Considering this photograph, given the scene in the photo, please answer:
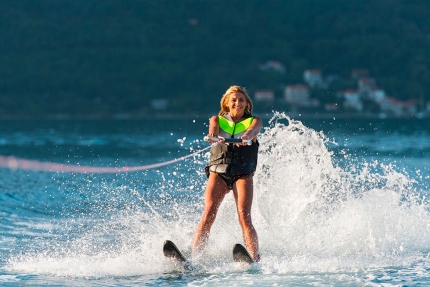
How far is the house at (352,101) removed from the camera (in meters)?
101

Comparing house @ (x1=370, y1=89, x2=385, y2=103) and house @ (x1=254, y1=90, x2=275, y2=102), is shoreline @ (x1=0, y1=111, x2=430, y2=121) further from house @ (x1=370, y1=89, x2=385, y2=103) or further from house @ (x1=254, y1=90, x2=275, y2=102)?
house @ (x1=370, y1=89, x2=385, y2=103)

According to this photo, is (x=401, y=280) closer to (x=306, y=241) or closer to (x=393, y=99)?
(x=306, y=241)

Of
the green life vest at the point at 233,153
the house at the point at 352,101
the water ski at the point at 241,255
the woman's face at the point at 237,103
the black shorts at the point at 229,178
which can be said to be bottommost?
the water ski at the point at 241,255

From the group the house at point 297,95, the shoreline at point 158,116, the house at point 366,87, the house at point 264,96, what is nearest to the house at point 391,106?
the shoreline at point 158,116

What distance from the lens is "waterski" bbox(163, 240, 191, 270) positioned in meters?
7.18

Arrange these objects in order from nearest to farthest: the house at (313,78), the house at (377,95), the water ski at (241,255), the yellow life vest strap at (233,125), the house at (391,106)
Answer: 1. the water ski at (241,255)
2. the yellow life vest strap at (233,125)
3. the house at (391,106)
4. the house at (377,95)
5. the house at (313,78)

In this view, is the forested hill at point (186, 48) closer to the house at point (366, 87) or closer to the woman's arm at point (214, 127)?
the house at point (366, 87)

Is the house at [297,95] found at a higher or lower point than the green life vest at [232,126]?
higher

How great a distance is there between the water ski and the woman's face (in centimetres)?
123

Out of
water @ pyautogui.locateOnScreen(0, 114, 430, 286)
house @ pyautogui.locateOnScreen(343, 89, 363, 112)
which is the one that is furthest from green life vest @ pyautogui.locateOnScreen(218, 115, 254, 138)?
house @ pyautogui.locateOnScreen(343, 89, 363, 112)

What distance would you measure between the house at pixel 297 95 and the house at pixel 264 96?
1.89 meters

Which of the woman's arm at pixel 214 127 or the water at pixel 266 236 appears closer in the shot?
the water at pixel 266 236

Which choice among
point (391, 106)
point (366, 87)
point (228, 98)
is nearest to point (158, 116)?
point (366, 87)

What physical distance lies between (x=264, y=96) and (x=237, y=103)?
95640mm
